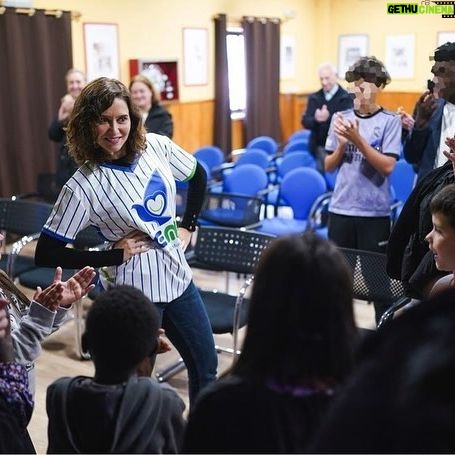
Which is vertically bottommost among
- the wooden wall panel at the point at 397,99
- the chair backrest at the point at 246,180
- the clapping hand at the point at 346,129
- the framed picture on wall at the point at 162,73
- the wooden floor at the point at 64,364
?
the wooden floor at the point at 64,364

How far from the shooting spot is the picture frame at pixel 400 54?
8961 millimetres

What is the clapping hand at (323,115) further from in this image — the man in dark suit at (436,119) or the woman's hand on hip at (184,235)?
the woman's hand on hip at (184,235)

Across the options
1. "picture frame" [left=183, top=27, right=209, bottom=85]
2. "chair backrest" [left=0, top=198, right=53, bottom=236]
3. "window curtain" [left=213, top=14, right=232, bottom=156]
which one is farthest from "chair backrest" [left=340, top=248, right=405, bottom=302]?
"window curtain" [left=213, top=14, right=232, bottom=156]

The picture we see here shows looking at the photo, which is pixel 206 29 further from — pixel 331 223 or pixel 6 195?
pixel 331 223

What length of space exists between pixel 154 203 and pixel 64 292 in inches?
19.1

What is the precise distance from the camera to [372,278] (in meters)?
2.91

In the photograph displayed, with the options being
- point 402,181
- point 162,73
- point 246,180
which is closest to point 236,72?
point 162,73

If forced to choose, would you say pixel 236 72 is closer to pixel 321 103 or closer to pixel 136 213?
pixel 321 103

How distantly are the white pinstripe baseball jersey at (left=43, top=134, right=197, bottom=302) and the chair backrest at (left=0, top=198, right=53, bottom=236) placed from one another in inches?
76.6

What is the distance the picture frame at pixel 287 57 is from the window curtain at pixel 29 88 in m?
3.92

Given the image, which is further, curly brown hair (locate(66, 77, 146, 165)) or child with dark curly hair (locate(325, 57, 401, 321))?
child with dark curly hair (locate(325, 57, 401, 321))

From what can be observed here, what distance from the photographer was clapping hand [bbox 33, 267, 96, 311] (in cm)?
181

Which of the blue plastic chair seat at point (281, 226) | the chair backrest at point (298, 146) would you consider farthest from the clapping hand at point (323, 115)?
the chair backrest at point (298, 146)

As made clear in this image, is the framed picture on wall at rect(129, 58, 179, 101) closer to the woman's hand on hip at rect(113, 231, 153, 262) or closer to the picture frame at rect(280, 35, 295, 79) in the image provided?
the picture frame at rect(280, 35, 295, 79)
